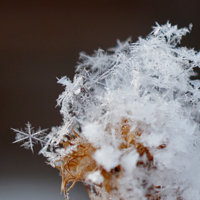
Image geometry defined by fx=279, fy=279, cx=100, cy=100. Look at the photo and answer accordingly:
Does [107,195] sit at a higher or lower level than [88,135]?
lower

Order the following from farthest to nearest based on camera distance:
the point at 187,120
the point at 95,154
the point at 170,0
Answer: the point at 170,0 → the point at 187,120 → the point at 95,154

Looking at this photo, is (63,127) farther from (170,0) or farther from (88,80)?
(170,0)

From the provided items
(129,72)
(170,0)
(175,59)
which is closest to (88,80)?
(129,72)

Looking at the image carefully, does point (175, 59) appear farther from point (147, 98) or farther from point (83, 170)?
point (83, 170)

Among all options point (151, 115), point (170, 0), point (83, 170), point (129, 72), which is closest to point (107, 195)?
point (83, 170)

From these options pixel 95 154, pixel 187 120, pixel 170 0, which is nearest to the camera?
pixel 95 154

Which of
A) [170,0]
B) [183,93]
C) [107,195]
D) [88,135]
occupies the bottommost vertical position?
[107,195]

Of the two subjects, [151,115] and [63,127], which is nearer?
[151,115]
